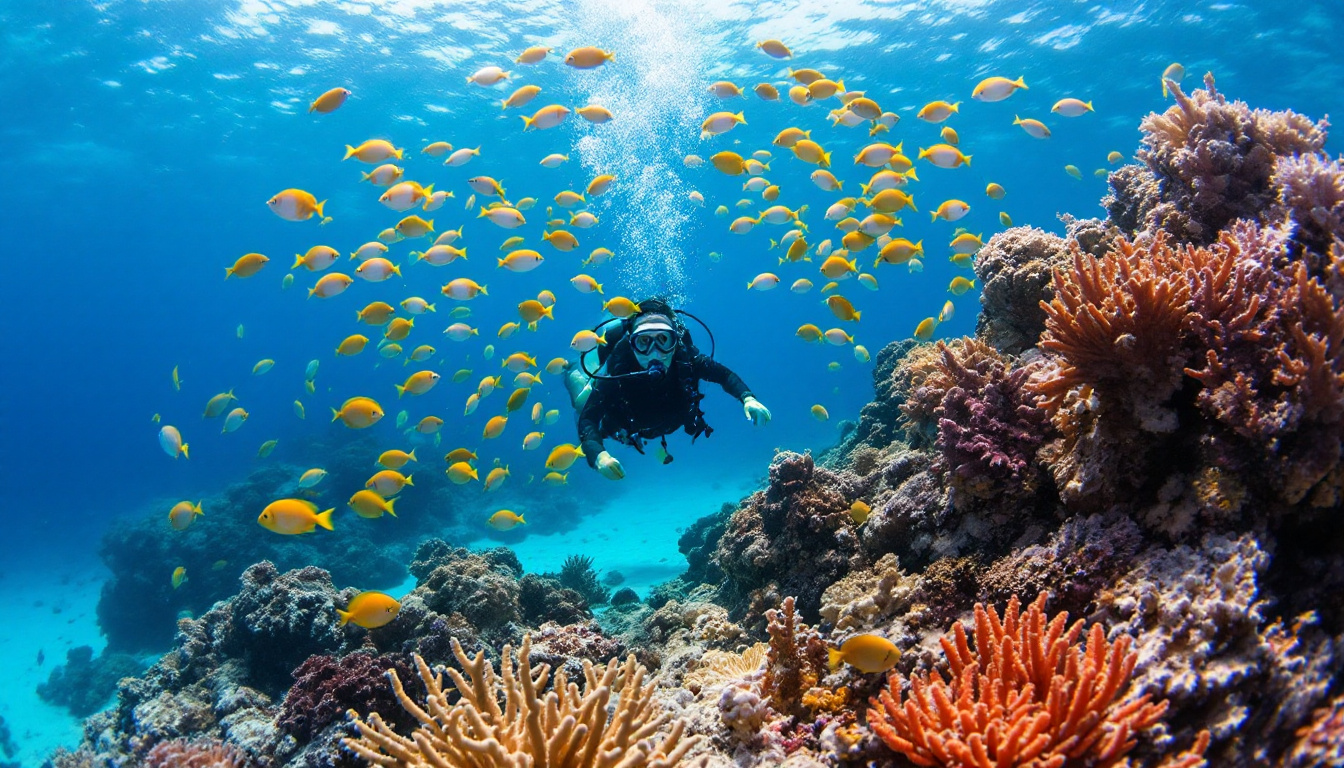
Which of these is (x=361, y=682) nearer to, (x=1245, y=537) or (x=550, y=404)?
(x=1245, y=537)

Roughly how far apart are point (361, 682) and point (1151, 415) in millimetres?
5571

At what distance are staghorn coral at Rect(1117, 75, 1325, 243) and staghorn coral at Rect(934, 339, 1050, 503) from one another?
1558 mm

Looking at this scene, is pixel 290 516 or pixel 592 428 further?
pixel 592 428

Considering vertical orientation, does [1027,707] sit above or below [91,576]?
below

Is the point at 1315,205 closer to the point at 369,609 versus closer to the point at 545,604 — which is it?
the point at 369,609

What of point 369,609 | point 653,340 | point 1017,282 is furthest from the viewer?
point 653,340

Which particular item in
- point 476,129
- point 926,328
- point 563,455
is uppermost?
point 476,129

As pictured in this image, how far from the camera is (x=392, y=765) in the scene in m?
2.40

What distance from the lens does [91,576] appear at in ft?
91.8

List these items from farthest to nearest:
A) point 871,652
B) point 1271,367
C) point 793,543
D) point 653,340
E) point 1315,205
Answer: point 653,340
point 793,543
point 1315,205
point 871,652
point 1271,367

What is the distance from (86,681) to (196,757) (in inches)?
664

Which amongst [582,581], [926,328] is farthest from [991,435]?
[582,581]

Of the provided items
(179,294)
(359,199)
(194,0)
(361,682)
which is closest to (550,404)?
(359,199)

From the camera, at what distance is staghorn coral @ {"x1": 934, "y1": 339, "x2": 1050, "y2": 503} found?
356 centimetres
